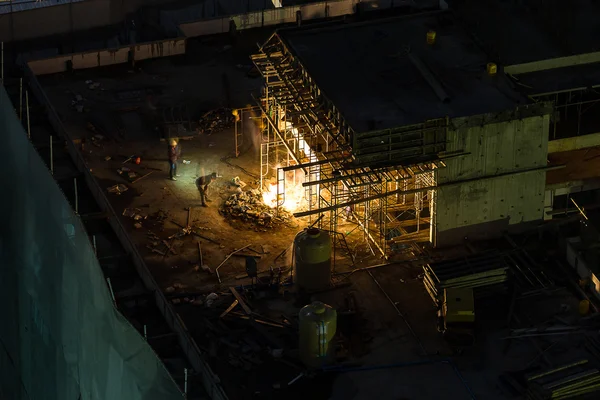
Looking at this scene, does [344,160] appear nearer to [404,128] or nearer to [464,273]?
[404,128]

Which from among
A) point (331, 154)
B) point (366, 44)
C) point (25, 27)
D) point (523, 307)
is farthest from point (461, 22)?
point (25, 27)

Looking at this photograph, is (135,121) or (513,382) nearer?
(513,382)

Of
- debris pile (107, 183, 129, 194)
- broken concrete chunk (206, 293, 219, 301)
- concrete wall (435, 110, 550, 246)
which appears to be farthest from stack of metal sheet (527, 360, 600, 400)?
debris pile (107, 183, 129, 194)

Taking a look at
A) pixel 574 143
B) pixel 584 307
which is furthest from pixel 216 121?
pixel 584 307

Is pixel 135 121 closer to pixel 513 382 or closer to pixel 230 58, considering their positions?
pixel 230 58

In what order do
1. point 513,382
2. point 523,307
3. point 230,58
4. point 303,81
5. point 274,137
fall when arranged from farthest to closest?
1. point 230,58
2. point 274,137
3. point 303,81
4. point 523,307
5. point 513,382

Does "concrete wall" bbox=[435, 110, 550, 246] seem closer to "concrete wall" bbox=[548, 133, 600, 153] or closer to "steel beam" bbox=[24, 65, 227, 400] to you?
"concrete wall" bbox=[548, 133, 600, 153]
